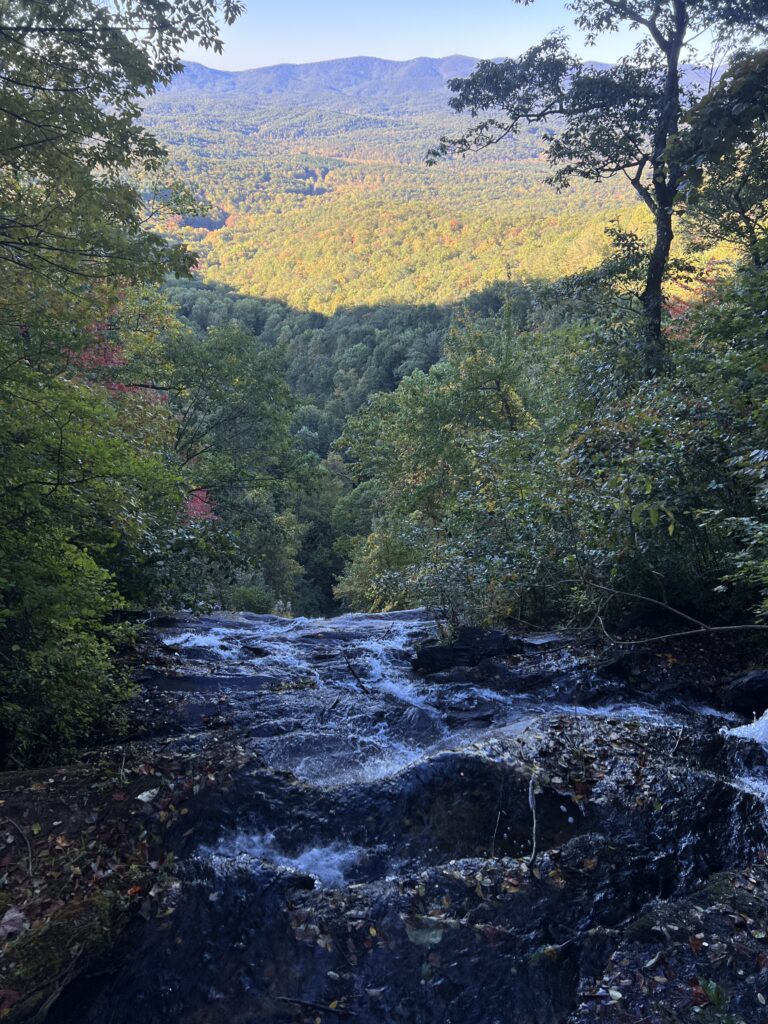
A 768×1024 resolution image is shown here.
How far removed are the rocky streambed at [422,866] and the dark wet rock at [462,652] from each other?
4.81 feet

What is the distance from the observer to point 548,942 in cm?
385

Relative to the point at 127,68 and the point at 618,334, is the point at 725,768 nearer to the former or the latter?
the point at 127,68

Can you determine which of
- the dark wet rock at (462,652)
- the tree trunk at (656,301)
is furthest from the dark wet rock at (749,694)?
the tree trunk at (656,301)

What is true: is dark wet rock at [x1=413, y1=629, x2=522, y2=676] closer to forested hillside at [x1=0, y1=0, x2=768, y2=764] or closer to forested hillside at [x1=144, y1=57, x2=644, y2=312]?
forested hillside at [x1=0, y1=0, x2=768, y2=764]

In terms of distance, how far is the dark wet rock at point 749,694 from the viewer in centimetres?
651

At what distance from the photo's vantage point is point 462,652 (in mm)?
9047

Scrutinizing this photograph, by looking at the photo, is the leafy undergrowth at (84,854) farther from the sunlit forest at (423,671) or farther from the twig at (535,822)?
the twig at (535,822)

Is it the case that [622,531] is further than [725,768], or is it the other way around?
[622,531]

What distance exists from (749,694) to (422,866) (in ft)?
13.8

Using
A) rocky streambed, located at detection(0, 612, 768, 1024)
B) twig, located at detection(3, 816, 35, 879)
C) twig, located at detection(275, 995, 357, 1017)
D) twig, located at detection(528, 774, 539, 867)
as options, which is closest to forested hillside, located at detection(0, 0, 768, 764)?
twig, located at detection(3, 816, 35, 879)

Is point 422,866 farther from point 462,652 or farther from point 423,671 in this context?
point 462,652

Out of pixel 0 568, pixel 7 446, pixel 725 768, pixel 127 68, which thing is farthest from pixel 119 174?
pixel 725 768

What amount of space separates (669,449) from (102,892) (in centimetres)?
703

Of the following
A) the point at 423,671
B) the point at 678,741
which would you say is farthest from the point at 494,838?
the point at 423,671
